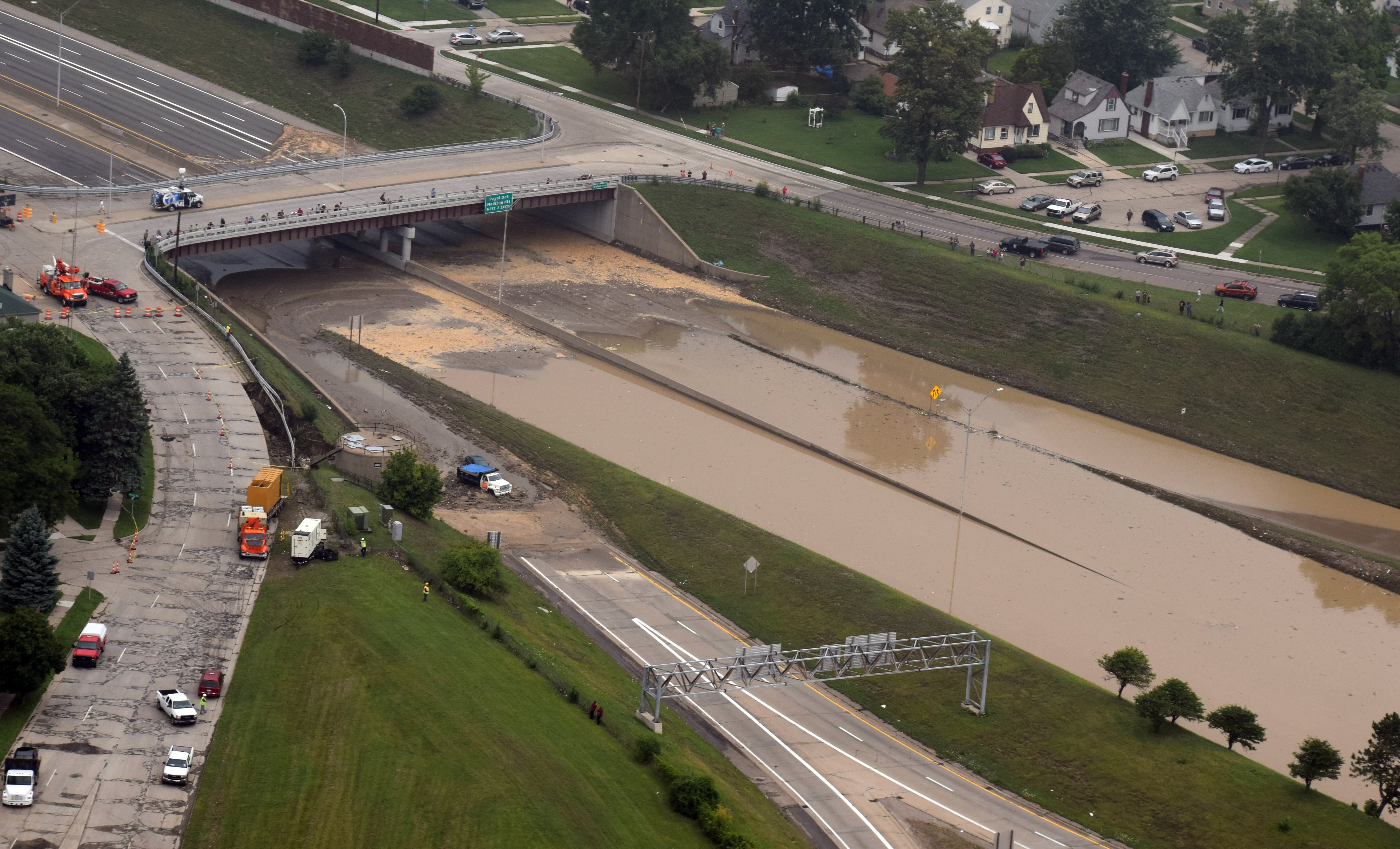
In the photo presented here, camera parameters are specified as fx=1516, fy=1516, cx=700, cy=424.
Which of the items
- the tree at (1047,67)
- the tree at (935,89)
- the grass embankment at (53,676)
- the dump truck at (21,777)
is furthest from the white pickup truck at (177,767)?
the tree at (1047,67)

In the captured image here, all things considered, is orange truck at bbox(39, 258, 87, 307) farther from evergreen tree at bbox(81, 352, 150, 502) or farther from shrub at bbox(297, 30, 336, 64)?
shrub at bbox(297, 30, 336, 64)

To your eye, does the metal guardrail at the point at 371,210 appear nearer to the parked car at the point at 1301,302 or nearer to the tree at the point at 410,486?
the tree at the point at 410,486

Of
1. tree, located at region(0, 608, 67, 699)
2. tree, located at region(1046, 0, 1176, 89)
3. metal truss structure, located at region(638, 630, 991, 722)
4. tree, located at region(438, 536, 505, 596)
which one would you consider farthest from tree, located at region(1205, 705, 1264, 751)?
tree, located at region(1046, 0, 1176, 89)

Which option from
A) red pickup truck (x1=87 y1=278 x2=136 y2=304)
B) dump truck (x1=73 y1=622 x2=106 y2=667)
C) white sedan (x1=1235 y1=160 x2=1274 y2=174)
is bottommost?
dump truck (x1=73 y1=622 x2=106 y2=667)

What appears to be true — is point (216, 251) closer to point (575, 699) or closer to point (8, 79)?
point (8, 79)

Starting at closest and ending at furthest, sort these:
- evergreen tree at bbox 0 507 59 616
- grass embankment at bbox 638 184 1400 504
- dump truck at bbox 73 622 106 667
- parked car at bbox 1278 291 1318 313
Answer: dump truck at bbox 73 622 106 667 → evergreen tree at bbox 0 507 59 616 → grass embankment at bbox 638 184 1400 504 → parked car at bbox 1278 291 1318 313

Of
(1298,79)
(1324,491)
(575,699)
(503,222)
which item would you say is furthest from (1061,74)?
(575,699)
